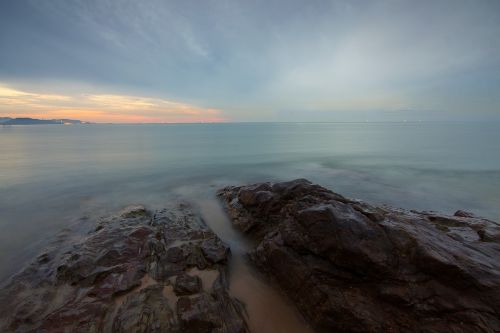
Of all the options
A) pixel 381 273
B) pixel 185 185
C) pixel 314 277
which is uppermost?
pixel 381 273

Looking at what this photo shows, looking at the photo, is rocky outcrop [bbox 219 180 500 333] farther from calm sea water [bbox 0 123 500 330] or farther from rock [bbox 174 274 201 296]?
calm sea water [bbox 0 123 500 330]

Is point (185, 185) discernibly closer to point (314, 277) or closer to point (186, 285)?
point (186, 285)

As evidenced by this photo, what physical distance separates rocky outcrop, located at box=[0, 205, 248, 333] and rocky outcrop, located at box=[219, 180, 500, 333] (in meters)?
1.89

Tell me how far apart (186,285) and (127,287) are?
1.61 meters

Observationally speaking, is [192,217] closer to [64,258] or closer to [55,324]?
[64,258]

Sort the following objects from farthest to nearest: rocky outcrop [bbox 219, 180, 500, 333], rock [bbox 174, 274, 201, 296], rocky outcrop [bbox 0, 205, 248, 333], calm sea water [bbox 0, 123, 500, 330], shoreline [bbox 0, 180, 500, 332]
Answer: calm sea water [bbox 0, 123, 500, 330], rock [bbox 174, 274, 201, 296], rocky outcrop [bbox 0, 205, 248, 333], shoreline [bbox 0, 180, 500, 332], rocky outcrop [bbox 219, 180, 500, 333]

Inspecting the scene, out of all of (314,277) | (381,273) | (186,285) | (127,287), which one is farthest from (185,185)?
(381,273)

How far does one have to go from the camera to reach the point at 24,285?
273 inches

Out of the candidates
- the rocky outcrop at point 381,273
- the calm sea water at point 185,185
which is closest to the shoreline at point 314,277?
the rocky outcrop at point 381,273

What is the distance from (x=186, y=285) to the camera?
664 cm

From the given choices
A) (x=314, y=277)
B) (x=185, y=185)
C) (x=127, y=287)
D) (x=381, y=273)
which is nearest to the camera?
(x=381, y=273)

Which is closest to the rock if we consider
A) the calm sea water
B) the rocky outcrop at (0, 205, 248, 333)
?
the rocky outcrop at (0, 205, 248, 333)

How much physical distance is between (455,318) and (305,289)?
3043 mm

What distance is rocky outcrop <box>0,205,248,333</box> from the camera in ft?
18.4
